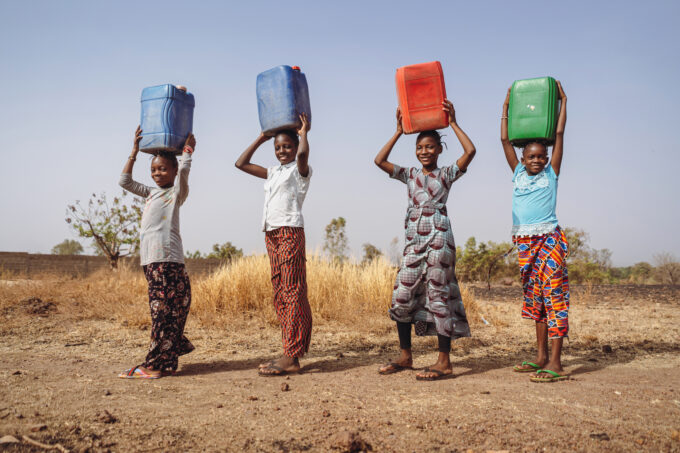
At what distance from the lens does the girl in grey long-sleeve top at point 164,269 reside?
12.6ft

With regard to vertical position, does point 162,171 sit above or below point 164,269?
above

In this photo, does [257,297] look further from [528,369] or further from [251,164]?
[528,369]

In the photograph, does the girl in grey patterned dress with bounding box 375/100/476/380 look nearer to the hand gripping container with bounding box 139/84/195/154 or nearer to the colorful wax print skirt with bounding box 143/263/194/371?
the colorful wax print skirt with bounding box 143/263/194/371

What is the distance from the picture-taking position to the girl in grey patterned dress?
12.3 feet

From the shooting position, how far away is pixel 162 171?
4.04m

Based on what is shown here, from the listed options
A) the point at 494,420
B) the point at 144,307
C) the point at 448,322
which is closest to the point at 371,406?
the point at 494,420

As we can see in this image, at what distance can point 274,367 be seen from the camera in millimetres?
3881

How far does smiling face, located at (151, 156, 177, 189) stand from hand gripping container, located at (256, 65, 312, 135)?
2.87ft

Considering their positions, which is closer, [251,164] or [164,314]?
[164,314]

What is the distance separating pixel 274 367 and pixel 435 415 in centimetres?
156

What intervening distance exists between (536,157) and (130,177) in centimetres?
341

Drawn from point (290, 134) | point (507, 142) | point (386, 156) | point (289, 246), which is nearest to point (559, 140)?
point (507, 142)

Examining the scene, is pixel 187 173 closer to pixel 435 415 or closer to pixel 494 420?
pixel 435 415

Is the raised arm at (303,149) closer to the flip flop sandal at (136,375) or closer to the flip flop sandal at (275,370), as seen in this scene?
the flip flop sandal at (275,370)
